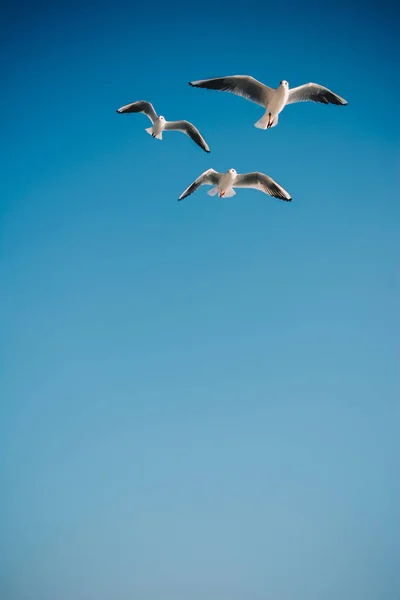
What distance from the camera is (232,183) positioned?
984 centimetres

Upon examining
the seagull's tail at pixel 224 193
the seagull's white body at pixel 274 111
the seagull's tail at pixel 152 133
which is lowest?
the seagull's tail at pixel 224 193

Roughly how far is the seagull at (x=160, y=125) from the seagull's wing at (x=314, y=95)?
2053 millimetres

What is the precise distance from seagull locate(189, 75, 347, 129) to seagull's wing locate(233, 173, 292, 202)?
1.27 m

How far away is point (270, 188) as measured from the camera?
988 centimetres

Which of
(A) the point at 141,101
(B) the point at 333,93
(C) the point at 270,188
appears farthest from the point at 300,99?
(A) the point at 141,101

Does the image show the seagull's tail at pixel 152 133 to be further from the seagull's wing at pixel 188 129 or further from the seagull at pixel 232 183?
the seagull at pixel 232 183

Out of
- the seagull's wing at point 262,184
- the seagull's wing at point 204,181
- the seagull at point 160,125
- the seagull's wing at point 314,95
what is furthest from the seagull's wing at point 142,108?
the seagull's wing at point 314,95

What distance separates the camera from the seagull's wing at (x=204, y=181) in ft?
32.0

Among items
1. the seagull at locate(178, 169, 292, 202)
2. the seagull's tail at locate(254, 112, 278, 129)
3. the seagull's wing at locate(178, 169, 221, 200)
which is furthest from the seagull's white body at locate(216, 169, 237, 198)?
the seagull's tail at locate(254, 112, 278, 129)

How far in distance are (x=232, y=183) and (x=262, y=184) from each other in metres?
0.51

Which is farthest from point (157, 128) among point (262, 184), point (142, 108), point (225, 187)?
point (262, 184)

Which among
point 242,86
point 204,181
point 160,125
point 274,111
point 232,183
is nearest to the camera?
point 274,111

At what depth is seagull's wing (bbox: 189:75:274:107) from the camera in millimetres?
8641

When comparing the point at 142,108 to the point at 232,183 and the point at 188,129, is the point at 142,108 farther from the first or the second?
the point at 232,183
